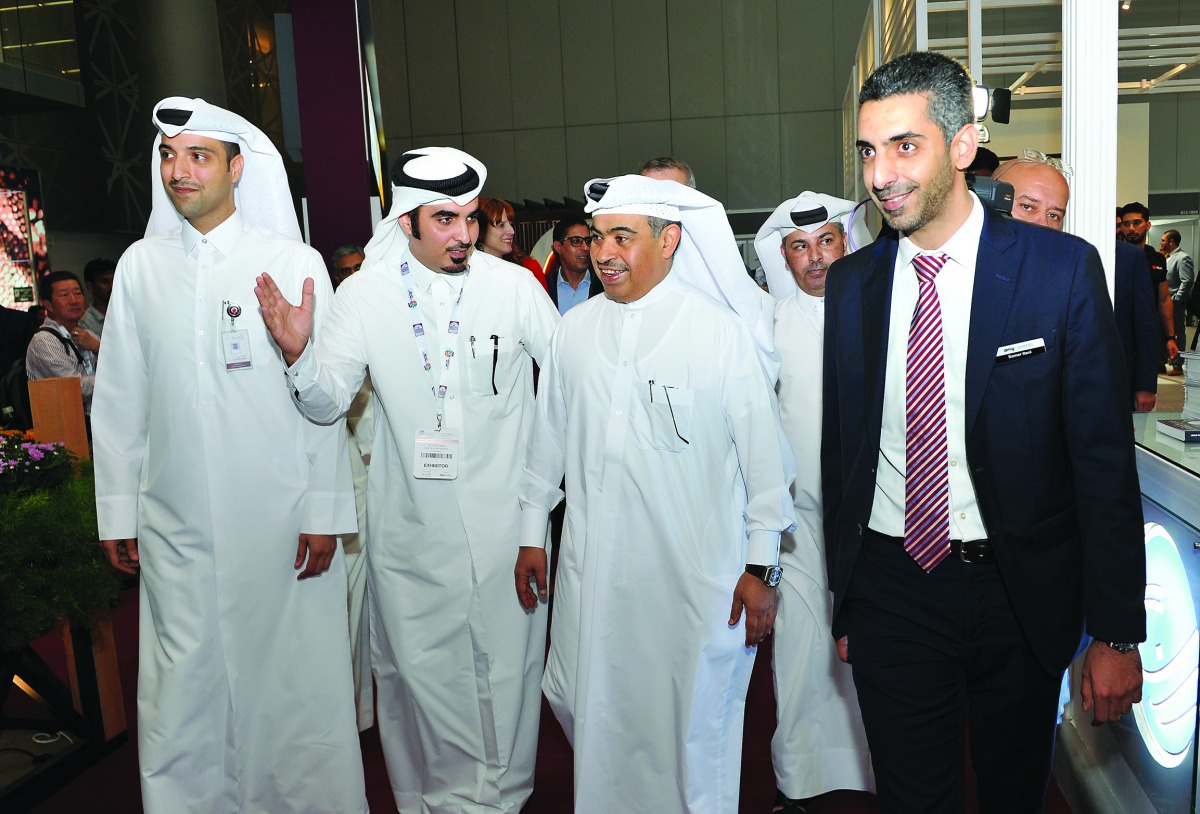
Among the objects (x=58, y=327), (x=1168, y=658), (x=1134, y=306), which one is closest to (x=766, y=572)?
(x=1168, y=658)

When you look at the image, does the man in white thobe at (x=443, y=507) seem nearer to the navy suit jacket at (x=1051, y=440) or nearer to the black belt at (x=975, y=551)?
the navy suit jacket at (x=1051, y=440)

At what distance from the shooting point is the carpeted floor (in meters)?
3.08

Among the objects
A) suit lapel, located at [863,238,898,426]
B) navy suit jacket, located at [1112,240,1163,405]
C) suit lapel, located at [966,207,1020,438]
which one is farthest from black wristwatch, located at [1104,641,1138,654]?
navy suit jacket, located at [1112,240,1163,405]

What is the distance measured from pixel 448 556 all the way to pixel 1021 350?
1748 mm

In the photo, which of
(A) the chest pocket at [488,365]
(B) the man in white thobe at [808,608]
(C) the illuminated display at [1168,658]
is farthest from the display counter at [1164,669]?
(A) the chest pocket at [488,365]

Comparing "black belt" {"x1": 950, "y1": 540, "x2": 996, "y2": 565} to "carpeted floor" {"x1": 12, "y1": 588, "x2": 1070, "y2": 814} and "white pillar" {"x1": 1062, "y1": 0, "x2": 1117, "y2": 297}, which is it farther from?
"carpeted floor" {"x1": 12, "y1": 588, "x2": 1070, "y2": 814}

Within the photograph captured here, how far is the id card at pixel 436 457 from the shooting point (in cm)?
288

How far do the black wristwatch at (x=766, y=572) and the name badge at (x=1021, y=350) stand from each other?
0.84 meters

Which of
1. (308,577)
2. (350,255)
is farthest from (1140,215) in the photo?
(308,577)

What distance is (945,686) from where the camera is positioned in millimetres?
1900

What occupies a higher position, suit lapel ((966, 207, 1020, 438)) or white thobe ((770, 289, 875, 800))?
suit lapel ((966, 207, 1020, 438))

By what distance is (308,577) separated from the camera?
9.25ft

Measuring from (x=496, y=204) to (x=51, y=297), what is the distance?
8.69 feet

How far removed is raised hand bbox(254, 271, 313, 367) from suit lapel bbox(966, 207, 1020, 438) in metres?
1.60
